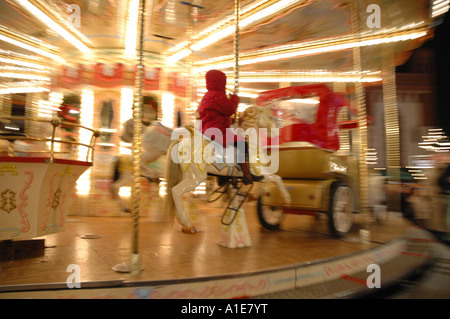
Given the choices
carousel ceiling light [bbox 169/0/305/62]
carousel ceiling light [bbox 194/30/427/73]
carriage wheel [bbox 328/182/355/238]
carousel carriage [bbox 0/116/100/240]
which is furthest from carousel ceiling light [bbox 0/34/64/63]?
carriage wheel [bbox 328/182/355/238]

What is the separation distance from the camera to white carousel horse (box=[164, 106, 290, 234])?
2.55 meters

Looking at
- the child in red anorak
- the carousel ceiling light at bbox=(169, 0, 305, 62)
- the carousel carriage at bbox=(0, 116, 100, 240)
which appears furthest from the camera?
the carousel ceiling light at bbox=(169, 0, 305, 62)

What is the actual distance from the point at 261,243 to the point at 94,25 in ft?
14.5

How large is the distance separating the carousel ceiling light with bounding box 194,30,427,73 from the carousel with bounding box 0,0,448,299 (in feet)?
0.11

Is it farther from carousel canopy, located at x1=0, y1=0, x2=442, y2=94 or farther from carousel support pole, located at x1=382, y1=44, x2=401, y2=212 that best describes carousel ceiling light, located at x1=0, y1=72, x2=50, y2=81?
carousel support pole, located at x1=382, y1=44, x2=401, y2=212

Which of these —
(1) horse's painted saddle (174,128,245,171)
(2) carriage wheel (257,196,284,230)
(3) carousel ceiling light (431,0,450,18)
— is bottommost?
(2) carriage wheel (257,196,284,230)

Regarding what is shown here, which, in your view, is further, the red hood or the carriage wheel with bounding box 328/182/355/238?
the carriage wheel with bounding box 328/182/355/238

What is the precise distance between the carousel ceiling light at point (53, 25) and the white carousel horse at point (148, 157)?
208 cm

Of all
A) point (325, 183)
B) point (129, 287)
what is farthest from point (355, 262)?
point (129, 287)

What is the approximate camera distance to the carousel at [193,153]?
1.95m

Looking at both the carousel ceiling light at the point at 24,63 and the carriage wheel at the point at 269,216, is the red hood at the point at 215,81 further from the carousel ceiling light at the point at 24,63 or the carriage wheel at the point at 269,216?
the carousel ceiling light at the point at 24,63

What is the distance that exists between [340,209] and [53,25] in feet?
16.9

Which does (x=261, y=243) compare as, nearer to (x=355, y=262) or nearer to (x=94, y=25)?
(x=355, y=262)

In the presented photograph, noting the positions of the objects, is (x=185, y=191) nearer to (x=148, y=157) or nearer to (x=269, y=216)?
(x=148, y=157)
